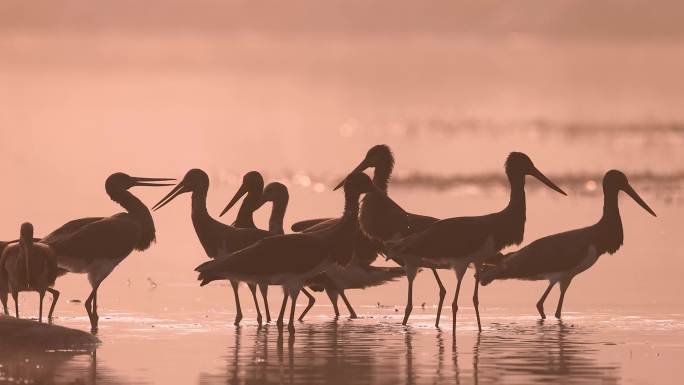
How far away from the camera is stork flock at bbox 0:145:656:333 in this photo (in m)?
26.7

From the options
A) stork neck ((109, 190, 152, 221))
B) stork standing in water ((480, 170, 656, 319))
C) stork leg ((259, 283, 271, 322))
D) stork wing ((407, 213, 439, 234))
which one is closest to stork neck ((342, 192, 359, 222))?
stork leg ((259, 283, 271, 322))

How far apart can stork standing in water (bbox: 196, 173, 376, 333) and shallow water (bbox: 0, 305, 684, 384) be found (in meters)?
0.62

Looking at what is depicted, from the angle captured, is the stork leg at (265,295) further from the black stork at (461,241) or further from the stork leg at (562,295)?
the stork leg at (562,295)

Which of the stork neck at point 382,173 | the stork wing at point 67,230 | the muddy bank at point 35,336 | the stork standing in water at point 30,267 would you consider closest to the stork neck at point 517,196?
the stork neck at point 382,173

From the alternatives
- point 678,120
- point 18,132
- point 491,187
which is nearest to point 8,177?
point 491,187

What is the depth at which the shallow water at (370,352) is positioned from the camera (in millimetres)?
22953

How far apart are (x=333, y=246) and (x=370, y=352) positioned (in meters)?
2.28

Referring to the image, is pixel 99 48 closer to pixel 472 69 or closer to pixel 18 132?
pixel 472 69

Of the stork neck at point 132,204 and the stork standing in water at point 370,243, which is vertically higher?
the stork neck at point 132,204

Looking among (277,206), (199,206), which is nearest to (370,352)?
(277,206)

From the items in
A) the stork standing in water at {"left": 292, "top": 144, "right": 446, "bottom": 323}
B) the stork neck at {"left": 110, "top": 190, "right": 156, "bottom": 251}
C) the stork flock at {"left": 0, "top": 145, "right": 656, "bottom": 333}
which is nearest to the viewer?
the stork flock at {"left": 0, "top": 145, "right": 656, "bottom": 333}

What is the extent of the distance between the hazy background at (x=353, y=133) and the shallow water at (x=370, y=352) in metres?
2.34

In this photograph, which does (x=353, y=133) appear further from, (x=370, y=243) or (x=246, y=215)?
(x=370, y=243)

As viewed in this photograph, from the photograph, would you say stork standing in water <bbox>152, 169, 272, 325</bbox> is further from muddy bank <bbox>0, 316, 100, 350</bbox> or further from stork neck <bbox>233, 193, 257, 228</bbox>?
muddy bank <bbox>0, 316, 100, 350</bbox>
